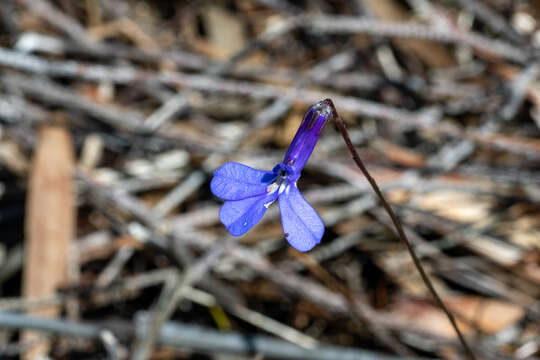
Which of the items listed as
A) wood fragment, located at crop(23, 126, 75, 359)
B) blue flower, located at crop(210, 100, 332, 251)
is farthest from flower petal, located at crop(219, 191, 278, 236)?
wood fragment, located at crop(23, 126, 75, 359)

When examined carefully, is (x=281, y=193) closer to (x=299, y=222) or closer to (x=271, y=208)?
(x=299, y=222)

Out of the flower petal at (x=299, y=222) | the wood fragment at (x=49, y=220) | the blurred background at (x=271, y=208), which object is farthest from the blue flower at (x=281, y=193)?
the wood fragment at (x=49, y=220)

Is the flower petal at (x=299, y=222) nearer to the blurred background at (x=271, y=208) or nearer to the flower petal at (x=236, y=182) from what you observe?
the flower petal at (x=236, y=182)

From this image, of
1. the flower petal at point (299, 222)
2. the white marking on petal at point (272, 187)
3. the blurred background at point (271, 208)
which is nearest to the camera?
the flower petal at point (299, 222)

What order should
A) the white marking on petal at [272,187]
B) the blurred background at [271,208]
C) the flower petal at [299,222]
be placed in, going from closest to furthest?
1. the flower petal at [299,222]
2. the white marking on petal at [272,187]
3. the blurred background at [271,208]

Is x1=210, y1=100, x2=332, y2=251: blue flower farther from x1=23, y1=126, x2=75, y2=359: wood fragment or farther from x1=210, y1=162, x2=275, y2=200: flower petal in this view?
x1=23, y1=126, x2=75, y2=359: wood fragment

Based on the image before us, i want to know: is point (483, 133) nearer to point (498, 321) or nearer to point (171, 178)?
point (498, 321)

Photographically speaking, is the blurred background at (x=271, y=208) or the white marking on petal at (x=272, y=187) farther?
the blurred background at (x=271, y=208)

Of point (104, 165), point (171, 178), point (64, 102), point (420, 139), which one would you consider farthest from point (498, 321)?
point (64, 102)
